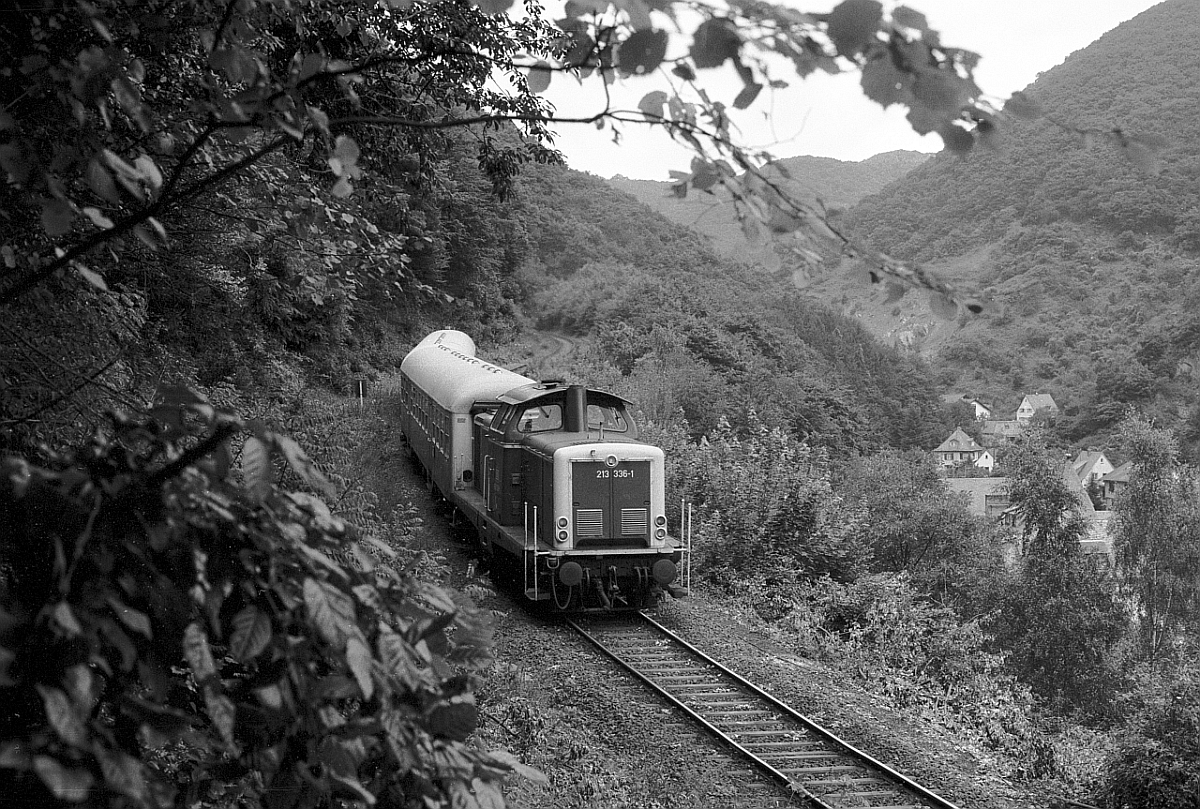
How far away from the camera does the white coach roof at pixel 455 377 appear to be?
684 inches

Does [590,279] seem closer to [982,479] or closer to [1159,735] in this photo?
[982,479]

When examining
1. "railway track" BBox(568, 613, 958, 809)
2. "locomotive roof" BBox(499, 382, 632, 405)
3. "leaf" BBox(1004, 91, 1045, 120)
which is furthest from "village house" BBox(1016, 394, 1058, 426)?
"leaf" BBox(1004, 91, 1045, 120)

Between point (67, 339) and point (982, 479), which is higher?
point (67, 339)

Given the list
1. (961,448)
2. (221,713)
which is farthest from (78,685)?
(961,448)

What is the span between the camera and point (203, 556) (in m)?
2.22

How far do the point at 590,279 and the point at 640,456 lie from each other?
46.9 metres

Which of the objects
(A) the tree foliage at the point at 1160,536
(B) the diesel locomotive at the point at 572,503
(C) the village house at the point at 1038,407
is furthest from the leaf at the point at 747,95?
(C) the village house at the point at 1038,407

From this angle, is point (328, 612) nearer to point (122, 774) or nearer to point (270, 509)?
point (270, 509)

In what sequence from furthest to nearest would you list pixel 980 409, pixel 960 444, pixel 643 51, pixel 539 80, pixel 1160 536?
1. pixel 980 409
2. pixel 960 444
3. pixel 1160 536
4. pixel 539 80
5. pixel 643 51

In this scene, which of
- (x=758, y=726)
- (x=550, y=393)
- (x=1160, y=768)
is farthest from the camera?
(x=550, y=393)

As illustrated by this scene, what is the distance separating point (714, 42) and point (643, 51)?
0.67 ft

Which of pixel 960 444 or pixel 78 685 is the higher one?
pixel 78 685

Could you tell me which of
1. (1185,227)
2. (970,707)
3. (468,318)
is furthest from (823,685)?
(1185,227)

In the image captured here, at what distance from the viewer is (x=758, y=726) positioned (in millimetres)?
9633
